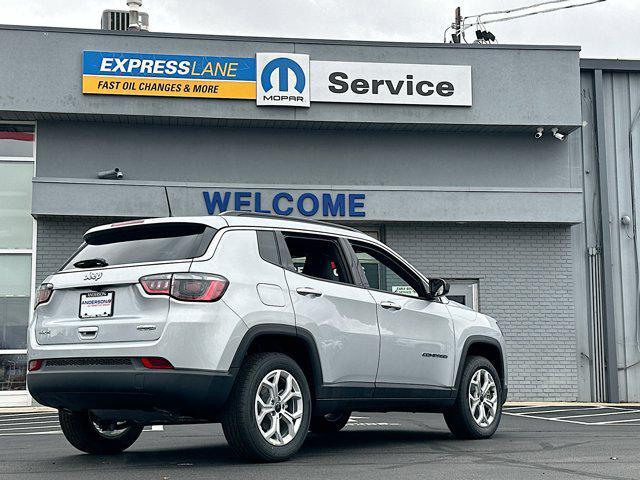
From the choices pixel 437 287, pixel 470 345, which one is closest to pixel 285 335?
pixel 437 287

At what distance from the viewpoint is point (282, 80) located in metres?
18.9

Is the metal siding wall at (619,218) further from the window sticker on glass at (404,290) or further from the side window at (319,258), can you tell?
the side window at (319,258)

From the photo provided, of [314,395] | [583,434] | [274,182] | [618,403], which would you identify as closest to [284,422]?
[314,395]

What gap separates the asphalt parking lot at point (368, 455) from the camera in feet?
22.6

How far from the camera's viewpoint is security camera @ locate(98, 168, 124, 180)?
60.5 feet

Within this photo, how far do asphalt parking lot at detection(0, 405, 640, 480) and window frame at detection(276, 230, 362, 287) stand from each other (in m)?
1.40

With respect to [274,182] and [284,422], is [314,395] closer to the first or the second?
[284,422]

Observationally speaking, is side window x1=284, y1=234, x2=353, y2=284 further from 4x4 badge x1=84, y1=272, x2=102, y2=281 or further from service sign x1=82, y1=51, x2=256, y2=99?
service sign x1=82, y1=51, x2=256, y2=99

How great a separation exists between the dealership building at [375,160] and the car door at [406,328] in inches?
376

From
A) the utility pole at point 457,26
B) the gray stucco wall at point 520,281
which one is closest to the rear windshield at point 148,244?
the gray stucco wall at point 520,281

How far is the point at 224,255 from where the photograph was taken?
7344 mm

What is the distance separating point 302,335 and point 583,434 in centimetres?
446

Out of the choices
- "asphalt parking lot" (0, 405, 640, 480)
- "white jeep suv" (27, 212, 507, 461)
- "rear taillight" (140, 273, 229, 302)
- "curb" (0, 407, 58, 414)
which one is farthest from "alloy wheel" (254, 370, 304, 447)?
"curb" (0, 407, 58, 414)

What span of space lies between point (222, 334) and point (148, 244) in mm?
1000
